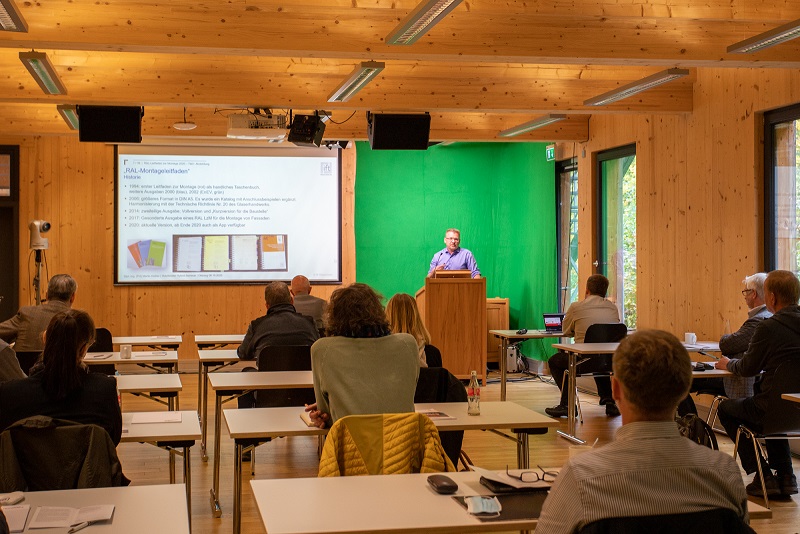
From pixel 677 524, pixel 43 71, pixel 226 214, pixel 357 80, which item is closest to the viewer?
pixel 677 524

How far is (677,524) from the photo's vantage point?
1959 mm

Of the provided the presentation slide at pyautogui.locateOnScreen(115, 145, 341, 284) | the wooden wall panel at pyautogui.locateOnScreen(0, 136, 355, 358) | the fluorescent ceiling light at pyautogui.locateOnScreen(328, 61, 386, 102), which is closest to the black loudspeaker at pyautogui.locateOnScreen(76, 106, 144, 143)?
the fluorescent ceiling light at pyautogui.locateOnScreen(328, 61, 386, 102)

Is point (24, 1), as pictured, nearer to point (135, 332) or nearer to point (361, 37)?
point (361, 37)

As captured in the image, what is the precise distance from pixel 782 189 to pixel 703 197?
1.02 metres

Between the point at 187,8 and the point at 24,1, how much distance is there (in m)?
1.01

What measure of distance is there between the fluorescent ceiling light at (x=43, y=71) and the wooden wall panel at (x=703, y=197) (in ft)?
18.4

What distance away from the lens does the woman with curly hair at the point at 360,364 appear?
377cm

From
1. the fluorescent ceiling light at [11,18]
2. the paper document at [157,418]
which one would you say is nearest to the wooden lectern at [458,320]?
the fluorescent ceiling light at [11,18]

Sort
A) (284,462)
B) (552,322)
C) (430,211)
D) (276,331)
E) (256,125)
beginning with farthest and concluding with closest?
(430,211) < (552,322) < (256,125) < (284,462) < (276,331)

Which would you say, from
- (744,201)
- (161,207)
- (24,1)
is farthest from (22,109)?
(744,201)

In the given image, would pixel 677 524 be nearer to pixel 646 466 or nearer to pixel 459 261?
pixel 646 466

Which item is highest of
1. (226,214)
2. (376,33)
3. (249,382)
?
(376,33)

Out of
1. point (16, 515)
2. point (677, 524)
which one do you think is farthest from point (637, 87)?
point (16, 515)

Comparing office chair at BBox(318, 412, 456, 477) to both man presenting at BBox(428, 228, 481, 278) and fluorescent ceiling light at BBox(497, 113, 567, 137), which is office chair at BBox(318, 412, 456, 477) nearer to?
fluorescent ceiling light at BBox(497, 113, 567, 137)
